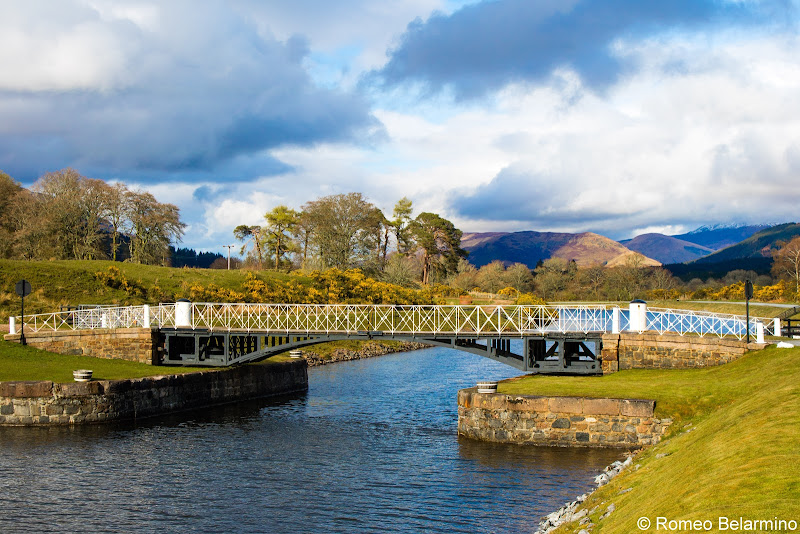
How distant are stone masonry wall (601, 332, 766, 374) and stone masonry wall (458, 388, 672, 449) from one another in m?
8.09

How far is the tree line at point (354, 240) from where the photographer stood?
96.5 meters

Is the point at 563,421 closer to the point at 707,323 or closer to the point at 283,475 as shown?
the point at 283,475

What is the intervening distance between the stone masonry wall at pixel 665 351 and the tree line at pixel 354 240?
2398 inches

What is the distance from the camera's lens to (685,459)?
1628cm

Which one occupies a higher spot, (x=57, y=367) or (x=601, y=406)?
(x=57, y=367)

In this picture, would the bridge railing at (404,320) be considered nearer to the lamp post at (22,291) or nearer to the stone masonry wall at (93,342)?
the stone masonry wall at (93,342)

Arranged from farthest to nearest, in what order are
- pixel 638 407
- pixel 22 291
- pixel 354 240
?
pixel 354 240, pixel 22 291, pixel 638 407

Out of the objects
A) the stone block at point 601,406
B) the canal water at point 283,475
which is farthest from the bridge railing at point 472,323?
the stone block at point 601,406

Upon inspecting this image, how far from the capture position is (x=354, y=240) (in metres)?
98.2

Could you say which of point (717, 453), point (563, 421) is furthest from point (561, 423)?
point (717, 453)

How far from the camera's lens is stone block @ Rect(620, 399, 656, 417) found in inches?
1013

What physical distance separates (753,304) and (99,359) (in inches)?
2303

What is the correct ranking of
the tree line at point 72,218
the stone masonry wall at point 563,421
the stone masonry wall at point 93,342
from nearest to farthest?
1. the stone masonry wall at point 563,421
2. the stone masonry wall at point 93,342
3. the tree line at point 72,218

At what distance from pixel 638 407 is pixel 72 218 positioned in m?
68.6
